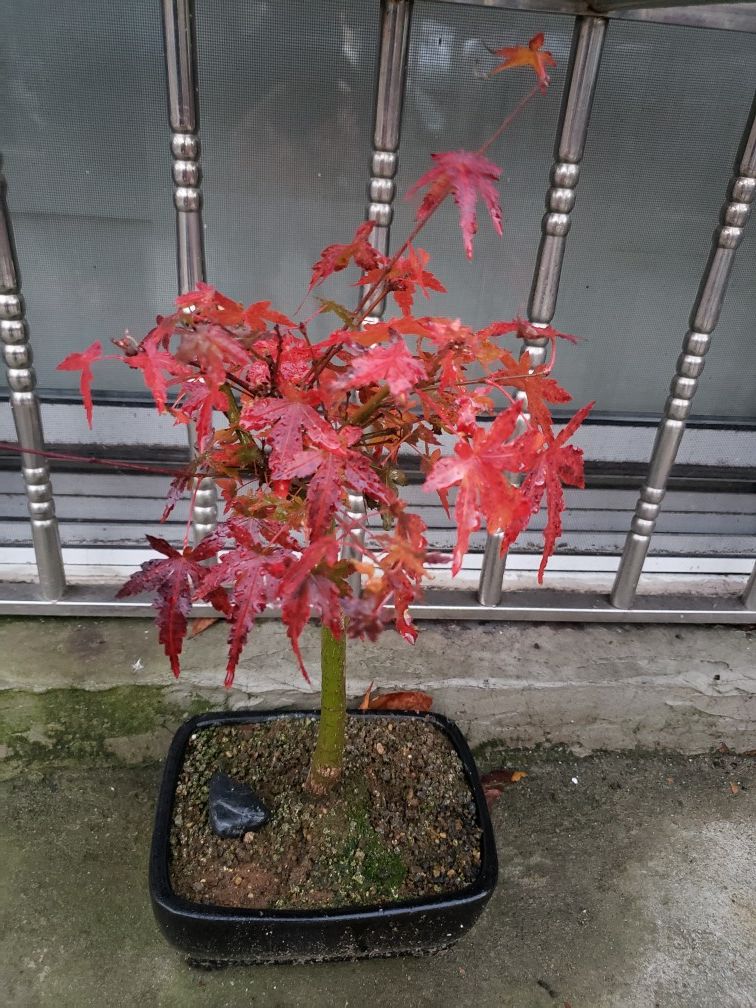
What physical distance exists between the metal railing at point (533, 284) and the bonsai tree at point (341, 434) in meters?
0.27

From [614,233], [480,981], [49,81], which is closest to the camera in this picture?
[480,981]

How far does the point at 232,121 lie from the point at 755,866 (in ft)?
5.34

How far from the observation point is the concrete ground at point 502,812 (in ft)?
3.21

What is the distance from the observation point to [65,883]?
105 centimetres

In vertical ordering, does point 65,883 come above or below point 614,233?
below

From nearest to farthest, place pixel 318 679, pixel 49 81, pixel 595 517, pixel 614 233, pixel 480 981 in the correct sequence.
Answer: pixel 480 981 < pixel 318 679 < pixel 49 81 < pixel 614 233 < pixel 595 517

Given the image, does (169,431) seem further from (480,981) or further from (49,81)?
(480,981)

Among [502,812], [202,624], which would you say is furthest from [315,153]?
[502,812]

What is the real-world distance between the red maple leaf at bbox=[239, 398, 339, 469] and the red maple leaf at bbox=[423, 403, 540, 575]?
0.10 metres

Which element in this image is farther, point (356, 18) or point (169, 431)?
point (169, 431)

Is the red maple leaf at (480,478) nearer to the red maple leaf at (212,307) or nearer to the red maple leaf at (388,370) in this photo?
the red maple leaf at (388,370)

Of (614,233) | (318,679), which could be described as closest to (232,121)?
(614,233)

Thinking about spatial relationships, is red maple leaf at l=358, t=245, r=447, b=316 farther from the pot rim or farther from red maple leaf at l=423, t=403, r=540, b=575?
the pot rim

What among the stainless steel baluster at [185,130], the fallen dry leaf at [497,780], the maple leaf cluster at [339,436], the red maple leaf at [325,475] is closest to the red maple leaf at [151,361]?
the maple leaf cluster at [339,436]
